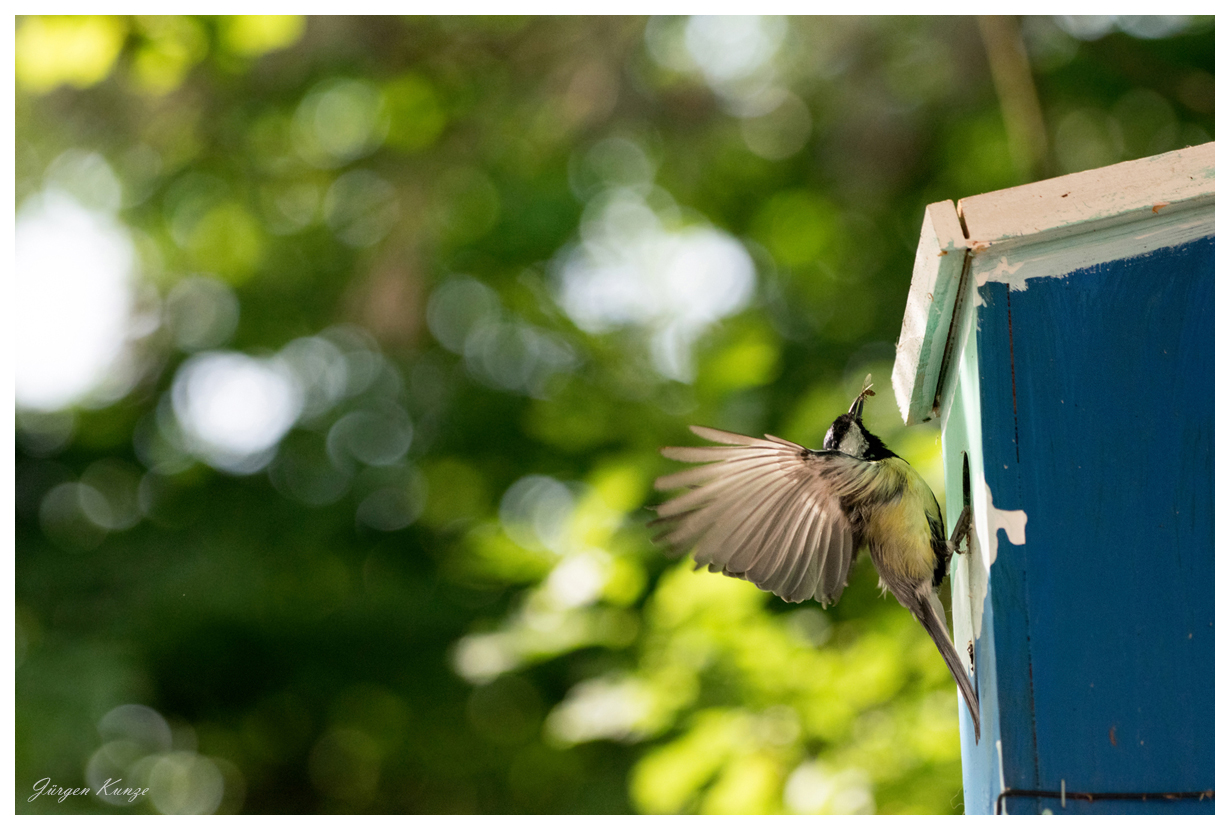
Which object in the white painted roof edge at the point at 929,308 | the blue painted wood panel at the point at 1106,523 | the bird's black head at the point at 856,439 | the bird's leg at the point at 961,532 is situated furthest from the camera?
the bird's black head at the point at 856,439

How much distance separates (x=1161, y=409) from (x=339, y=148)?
14.7 ft

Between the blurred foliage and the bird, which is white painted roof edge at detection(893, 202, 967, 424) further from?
the blurred foliage

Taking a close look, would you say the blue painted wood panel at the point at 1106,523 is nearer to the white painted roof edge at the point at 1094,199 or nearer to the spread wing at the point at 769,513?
the white painted roof edge at the point at 1094,199

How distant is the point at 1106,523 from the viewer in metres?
1.29

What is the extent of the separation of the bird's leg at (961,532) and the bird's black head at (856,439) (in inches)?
6.2

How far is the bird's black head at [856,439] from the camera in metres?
1.68

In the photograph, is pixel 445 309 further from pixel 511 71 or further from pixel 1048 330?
pixel 1048 330

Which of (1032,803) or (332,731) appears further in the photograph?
(332,731)

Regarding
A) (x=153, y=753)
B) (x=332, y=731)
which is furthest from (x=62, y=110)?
(x=332, y=731)

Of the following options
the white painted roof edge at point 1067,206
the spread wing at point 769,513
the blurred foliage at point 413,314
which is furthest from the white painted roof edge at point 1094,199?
the blurred foliage at point 413,314

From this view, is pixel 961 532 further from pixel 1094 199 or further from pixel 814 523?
pixel 1094 199

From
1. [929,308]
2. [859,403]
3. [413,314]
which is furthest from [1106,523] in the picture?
[413,314]

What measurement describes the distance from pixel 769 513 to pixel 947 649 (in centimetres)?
35
